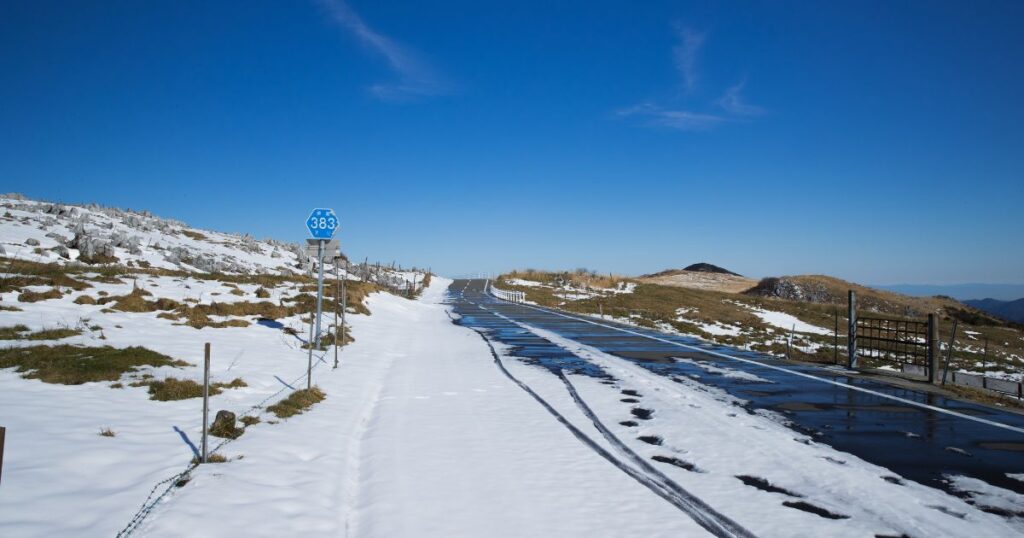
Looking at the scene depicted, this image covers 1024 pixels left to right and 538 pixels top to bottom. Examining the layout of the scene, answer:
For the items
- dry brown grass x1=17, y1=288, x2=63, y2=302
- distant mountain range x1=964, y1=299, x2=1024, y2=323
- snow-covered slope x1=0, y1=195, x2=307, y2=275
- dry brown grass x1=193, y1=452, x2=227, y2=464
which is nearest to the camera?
dry brown grass x1=193, y1=452, x2=227, y2=464

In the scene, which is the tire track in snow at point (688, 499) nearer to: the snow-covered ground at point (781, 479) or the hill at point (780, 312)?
the snow-covered ground at point (781, 479)

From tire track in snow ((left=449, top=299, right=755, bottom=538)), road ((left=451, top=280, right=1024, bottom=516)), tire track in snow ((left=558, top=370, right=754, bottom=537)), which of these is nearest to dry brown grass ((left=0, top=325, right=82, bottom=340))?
road ((left=451, top=280, right=1024, bottom=516))

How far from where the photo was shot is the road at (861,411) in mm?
6301

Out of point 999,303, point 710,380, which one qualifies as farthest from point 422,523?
point 999,303

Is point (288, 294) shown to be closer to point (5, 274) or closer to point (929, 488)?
point (5, 274)

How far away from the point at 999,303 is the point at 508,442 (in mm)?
116368

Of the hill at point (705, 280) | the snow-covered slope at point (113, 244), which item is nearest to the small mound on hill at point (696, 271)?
the hill at point (705, 280)

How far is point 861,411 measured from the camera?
8.90m

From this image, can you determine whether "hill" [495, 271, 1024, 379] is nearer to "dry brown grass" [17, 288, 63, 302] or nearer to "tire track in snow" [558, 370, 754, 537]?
"tire track in snow" [558, 370, 754, 537]

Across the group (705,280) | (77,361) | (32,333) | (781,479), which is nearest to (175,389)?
(77,361)

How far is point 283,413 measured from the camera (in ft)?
25.8

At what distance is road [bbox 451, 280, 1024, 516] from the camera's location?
20.7ft

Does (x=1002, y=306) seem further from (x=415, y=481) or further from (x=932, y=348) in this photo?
(x=415, y=481)

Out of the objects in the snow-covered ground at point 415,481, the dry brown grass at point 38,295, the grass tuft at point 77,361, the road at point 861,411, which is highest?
the dry brown grass at point 38,295
